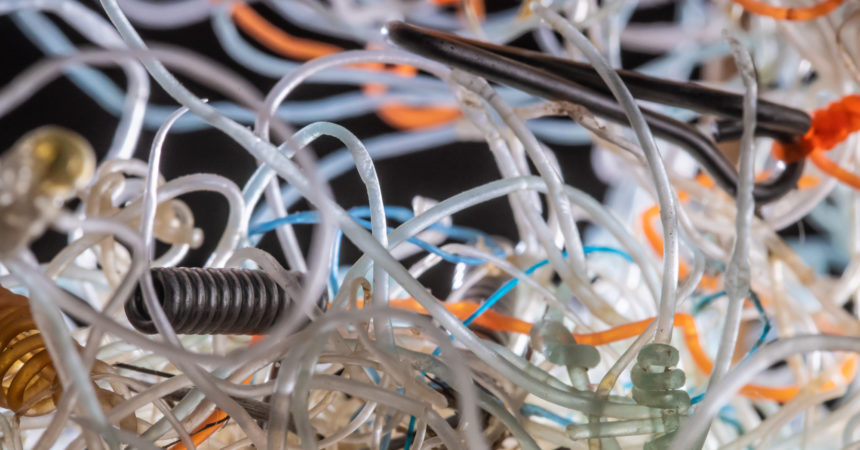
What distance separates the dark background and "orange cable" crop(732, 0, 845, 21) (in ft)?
1.15

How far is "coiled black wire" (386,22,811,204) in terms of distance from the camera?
353 millimetres

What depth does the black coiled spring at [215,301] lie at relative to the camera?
1.02ft

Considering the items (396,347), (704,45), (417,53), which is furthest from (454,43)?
(704,45)

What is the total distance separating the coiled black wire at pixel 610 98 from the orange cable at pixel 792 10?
0.08 m

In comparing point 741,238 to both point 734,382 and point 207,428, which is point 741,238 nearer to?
point 734,382

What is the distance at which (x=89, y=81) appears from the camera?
79cm

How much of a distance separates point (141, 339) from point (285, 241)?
242 mm

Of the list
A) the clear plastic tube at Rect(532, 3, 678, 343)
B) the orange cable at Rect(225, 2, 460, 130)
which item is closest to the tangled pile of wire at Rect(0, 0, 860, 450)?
the clear plastic tube at Rect(532, 3, 678, 343)

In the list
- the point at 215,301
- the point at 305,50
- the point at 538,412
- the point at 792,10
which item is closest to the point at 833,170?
the point at 792,10

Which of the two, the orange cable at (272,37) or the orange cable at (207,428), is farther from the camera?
the orange cable at (272,37)

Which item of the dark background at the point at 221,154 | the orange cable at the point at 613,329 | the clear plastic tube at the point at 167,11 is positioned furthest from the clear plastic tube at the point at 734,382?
the clear plastic tube at the point at 167,11

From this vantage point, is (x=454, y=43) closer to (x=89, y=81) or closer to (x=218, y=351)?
(x=218, y=351)

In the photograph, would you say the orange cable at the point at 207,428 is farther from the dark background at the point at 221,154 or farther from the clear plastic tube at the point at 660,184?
the dark background at the point at 221,154

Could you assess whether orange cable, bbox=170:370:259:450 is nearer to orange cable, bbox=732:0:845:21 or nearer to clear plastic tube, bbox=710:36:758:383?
clear plastic tube, bbox=710:36:758:383
